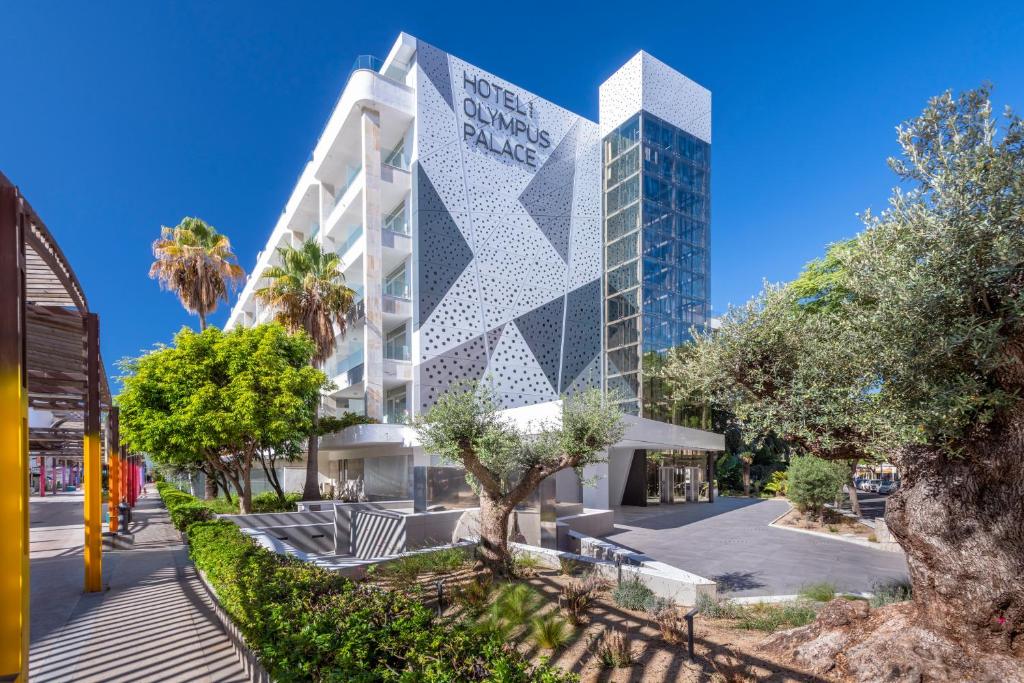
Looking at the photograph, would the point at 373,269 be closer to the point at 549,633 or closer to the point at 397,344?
the point at 397,344

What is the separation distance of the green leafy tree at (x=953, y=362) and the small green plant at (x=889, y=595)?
1.92m

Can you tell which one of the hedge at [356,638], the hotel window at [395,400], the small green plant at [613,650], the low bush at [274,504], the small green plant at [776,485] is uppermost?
the hotel window at [395,400]

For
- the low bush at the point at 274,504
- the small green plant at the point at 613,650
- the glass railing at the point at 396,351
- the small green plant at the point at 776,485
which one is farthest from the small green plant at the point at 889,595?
the small green plant at the point at 776,485

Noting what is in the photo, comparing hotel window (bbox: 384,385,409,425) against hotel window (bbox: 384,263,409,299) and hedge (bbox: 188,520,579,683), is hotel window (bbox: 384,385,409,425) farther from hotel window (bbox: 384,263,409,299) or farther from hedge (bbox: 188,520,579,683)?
hedge (bbox: 188,520,579,683)

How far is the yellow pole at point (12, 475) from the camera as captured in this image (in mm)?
3338

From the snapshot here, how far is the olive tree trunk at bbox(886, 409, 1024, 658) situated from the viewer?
575 cm

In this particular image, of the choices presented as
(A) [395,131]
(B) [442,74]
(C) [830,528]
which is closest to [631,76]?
(B) [442,74]

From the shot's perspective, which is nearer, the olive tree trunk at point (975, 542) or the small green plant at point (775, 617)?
the olive tree trunk at point (975, 542)

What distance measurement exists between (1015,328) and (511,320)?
77.7 ft

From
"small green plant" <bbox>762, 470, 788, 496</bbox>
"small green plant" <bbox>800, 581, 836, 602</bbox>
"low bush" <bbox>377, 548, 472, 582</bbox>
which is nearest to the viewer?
"small green plant" <bbox>800, 581, 836, 602</bbox>

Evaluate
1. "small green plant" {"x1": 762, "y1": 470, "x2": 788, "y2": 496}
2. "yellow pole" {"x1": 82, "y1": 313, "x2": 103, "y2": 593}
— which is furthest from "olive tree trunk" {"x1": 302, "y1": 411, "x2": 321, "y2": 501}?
"small green plant" {"x1": 762, "y1": 470, "x2": 788, "y2": 496}

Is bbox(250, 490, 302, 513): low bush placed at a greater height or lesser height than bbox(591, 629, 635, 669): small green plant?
lesser

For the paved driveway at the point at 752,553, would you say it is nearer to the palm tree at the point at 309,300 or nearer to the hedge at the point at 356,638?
the hedge at the point at 356,638

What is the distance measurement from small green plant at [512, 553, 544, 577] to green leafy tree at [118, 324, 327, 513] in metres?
10.7
